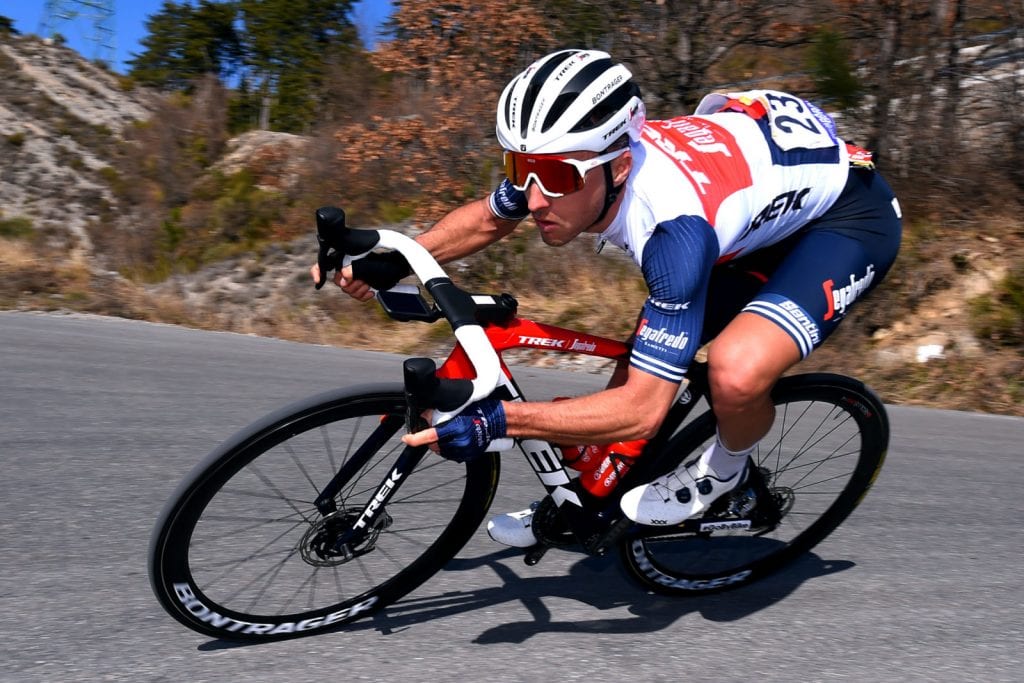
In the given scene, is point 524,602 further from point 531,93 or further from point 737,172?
point 531,93

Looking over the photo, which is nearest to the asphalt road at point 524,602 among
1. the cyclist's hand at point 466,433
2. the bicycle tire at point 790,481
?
the bicycle tire at point 790,481

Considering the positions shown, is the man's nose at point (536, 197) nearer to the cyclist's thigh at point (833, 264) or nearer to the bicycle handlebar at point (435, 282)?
the bicycle handlebar at point (435, 282)

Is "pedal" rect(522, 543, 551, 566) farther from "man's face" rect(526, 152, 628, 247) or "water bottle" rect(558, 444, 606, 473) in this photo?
"man's face" rect(526, 152, 628, 247)

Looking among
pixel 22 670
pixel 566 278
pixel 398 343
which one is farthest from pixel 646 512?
pixel 566 278

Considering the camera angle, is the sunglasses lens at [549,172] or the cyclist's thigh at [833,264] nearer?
the sunglasses lens at [549,172]

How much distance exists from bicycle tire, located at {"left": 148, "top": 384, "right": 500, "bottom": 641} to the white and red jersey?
898 millimetres

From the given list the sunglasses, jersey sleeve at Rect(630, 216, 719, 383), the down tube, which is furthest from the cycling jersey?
the down tube

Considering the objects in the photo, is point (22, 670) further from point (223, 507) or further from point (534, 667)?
point (534, 667)

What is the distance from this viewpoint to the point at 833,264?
9.72 feet

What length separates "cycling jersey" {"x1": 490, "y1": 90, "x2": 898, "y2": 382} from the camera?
98.1 inches

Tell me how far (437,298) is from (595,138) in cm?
59

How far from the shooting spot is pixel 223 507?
2.63 metres

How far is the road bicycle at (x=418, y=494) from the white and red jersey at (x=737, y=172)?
427 millimetres

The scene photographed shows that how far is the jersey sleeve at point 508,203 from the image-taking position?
3.12m
